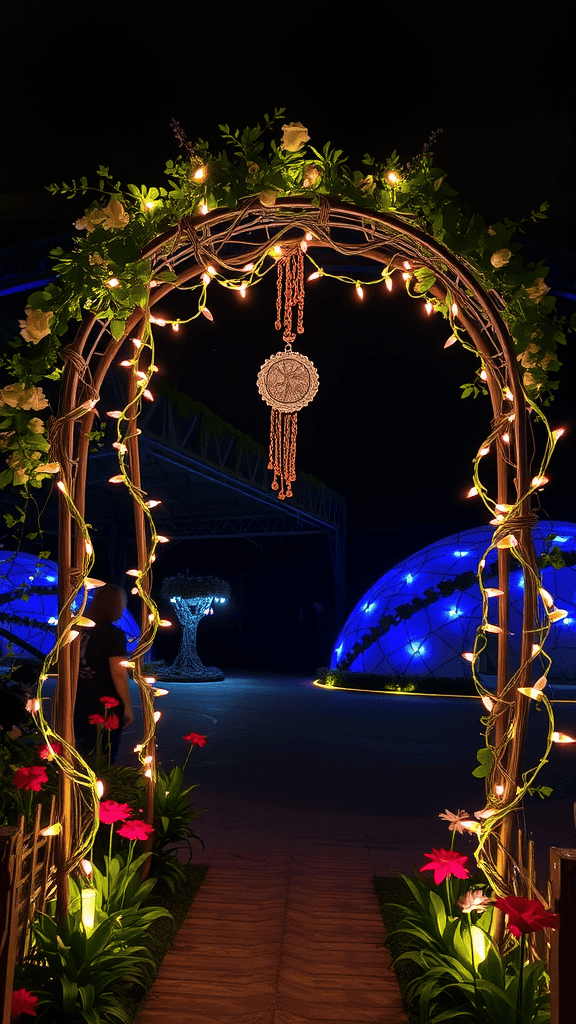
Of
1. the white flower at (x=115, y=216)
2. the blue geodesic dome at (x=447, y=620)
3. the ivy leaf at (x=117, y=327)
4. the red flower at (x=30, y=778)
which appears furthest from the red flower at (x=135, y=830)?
the blue geodesic dome at (x=447, y=620)

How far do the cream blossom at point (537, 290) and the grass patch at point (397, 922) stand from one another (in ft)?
8.30

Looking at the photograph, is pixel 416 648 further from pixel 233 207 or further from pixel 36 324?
pixel 36 324

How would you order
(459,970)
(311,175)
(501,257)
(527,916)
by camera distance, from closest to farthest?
(527,916) < (459,970) < (501,257) < (311,175)

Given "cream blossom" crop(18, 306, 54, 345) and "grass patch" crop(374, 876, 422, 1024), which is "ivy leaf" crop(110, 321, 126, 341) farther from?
"grass patch" crop(374, 876, 422, 1024)

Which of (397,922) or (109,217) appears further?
(397,922)

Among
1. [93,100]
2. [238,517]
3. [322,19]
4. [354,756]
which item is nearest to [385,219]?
[322,19]

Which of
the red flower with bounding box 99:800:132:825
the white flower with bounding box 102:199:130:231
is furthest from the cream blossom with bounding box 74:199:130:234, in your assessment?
the red flower with bounding box 99:800:132:825

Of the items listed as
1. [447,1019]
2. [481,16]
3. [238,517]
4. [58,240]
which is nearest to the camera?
[447,1019]

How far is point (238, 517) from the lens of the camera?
73.1 ft

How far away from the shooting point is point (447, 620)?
16453 millimetres

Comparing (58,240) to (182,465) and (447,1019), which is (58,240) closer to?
(182,465)

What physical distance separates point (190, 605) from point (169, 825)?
15.0 metres

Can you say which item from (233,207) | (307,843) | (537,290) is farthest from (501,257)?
(307,843)

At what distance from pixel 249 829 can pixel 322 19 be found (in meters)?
→ 5.96
